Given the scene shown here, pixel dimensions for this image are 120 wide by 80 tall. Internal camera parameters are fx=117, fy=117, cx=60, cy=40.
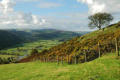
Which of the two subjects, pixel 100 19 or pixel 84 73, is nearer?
pixel 84 73

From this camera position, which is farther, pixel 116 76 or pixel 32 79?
pixel 32 79

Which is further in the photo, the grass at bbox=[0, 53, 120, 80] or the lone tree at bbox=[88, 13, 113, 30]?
the lone tree at bbox=[88, 13, 113, 30]

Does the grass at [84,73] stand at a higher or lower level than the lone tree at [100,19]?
lower

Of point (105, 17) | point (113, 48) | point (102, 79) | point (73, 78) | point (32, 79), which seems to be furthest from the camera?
point (105, 17)

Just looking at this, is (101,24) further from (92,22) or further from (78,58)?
(78,58)

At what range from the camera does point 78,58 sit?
30.6m

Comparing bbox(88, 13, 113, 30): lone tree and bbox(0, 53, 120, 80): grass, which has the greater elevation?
bbox(88, 13, 113, 30): lone tree

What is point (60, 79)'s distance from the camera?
12305 mm

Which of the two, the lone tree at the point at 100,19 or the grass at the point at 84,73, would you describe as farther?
the lone tree at the point at 100,19

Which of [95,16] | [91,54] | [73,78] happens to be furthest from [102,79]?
[95,16]

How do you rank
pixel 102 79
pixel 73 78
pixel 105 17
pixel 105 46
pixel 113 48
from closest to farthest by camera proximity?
pixel 102 79 → pixel 73 78 → pixel 113 48 → pixel 105 46 → pixel 105 17

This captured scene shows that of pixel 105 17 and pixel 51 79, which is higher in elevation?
pixel 105 17

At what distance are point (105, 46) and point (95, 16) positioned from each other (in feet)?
176

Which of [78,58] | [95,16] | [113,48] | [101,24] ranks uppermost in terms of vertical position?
[95,16]
